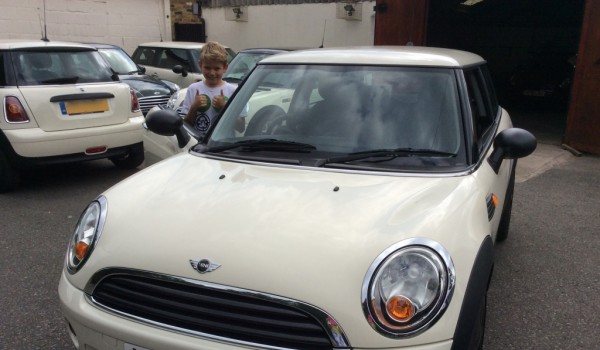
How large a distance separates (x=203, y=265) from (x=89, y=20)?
1516 centimetres

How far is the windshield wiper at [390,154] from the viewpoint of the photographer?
96.7 inches

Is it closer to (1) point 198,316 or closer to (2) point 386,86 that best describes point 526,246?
(2) point 386,86

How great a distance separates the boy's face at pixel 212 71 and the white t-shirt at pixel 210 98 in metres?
0.05

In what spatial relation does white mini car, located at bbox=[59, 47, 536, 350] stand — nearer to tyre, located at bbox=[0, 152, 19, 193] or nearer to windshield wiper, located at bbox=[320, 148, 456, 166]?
windshield wiper, located at bbox=[320, 148, 456, 166]

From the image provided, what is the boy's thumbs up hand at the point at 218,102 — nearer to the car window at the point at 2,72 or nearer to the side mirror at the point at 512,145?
the side mirror at the point at 512,145

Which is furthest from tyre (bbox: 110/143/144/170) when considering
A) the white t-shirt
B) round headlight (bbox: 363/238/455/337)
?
round headlight (bbox: 363/238/455/337)

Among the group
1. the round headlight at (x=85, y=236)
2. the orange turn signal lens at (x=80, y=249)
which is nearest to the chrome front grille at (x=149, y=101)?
the round headlight at (x=85, y=236)

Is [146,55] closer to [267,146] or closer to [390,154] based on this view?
[267,146]

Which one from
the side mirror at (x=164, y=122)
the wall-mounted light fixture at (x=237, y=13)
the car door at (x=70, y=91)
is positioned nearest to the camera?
the side mirror at (x=164, y=122)

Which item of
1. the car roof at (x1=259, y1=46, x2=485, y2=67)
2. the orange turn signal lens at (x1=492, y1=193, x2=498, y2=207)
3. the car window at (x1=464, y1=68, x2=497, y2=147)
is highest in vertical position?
the car roof at (x1=259, y1=46, x2=485, y2=67)

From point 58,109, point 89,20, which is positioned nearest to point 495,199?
point 58,109

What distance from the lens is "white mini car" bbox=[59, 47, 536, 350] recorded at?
171 cm

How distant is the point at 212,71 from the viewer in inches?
158

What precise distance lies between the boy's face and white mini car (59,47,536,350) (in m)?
1.27
